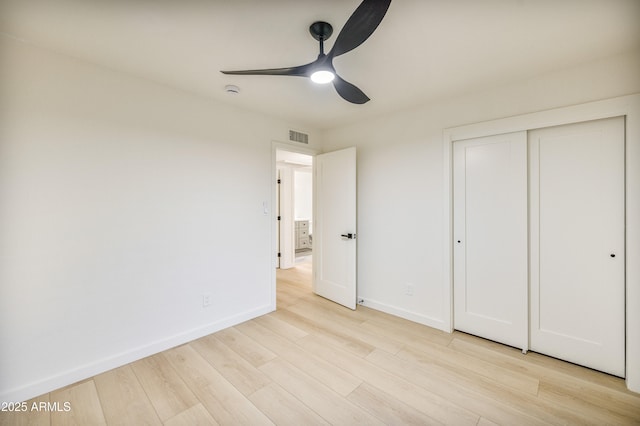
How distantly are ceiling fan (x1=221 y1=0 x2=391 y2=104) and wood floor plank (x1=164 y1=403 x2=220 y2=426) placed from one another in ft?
7.25

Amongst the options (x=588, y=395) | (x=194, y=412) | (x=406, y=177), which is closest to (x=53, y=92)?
(x=194, y=412)

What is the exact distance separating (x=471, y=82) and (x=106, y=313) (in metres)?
3.77

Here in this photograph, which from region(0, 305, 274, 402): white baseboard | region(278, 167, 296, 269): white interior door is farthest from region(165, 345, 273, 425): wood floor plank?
region(278, 167, 296, 269): white interior door

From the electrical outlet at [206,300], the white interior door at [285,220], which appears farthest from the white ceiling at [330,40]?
the white interior door at [285,220]

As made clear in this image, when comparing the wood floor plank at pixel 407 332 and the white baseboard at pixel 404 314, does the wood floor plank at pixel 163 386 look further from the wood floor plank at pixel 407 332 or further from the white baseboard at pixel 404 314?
the white baseboard at pixel 404 314

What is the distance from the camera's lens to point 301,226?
7402mm

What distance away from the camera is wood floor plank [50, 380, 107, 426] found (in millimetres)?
1633

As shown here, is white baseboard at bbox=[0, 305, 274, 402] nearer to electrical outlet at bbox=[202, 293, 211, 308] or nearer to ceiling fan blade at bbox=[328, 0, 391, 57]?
electrical outlet at bbox=[202, 293, 211, 308]

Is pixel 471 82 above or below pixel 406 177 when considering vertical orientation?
above

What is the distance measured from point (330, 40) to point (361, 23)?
0.61 metres

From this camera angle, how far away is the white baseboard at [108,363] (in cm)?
180

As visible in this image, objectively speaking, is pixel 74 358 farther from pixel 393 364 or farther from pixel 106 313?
pixel 393 364

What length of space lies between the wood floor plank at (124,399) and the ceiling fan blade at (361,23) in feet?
8.25

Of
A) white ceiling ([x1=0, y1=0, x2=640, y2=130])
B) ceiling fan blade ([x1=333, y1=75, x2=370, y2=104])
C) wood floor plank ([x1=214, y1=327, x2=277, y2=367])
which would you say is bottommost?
wood floor plank ([x1=214, y1=327, x2=277, y2=367])
